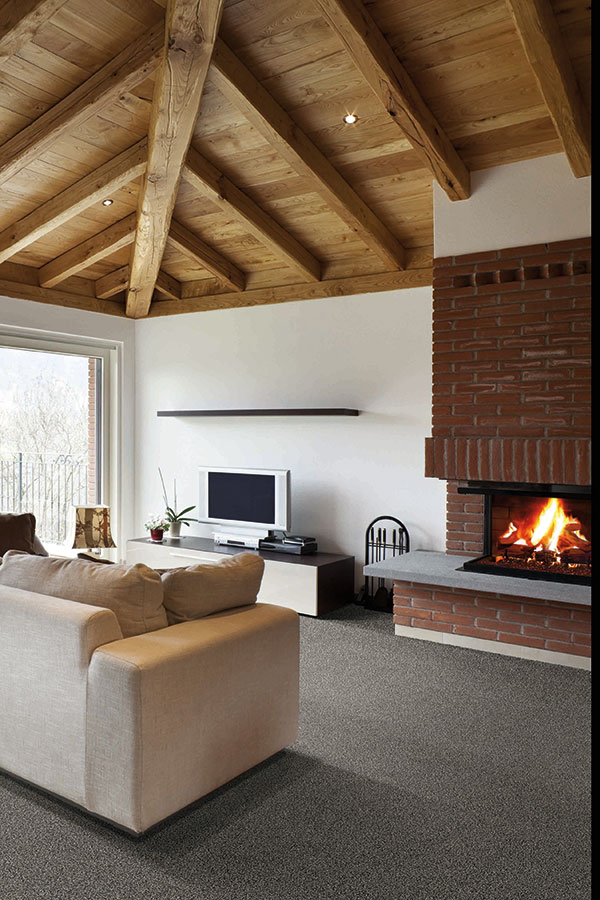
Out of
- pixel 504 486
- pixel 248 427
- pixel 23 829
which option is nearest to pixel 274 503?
pixel 248 427

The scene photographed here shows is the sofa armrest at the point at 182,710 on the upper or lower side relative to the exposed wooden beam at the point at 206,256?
lower

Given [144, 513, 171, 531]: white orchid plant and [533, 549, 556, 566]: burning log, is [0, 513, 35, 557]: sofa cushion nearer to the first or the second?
[144, 513, 171, 531]: white orchid plant

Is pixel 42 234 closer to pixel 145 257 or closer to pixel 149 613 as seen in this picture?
pixel 145 257

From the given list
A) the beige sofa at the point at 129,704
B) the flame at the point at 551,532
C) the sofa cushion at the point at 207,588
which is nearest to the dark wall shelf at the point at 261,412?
the flame at the point at 551,532

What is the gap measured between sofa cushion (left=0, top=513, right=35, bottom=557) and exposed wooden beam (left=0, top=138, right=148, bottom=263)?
81.3 inches

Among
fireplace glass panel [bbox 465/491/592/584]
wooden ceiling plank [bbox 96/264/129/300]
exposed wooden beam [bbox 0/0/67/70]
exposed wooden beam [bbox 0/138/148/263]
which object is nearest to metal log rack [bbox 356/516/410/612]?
fireplace glass panel [bbox 465/491/592/584]

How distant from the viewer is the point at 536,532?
4.41 m

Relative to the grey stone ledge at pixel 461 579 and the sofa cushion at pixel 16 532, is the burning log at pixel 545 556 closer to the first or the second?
the grey stone ledge at pixel 461 579

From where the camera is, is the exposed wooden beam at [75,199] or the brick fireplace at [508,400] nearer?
the brick fireplace at [508,400]

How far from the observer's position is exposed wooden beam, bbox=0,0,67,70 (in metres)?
3.12

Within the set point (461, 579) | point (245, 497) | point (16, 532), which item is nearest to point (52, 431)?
point (245, 497)

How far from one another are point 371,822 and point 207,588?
985 mm

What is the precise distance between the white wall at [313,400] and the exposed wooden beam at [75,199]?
1.66 m

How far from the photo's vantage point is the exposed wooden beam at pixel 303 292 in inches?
207
